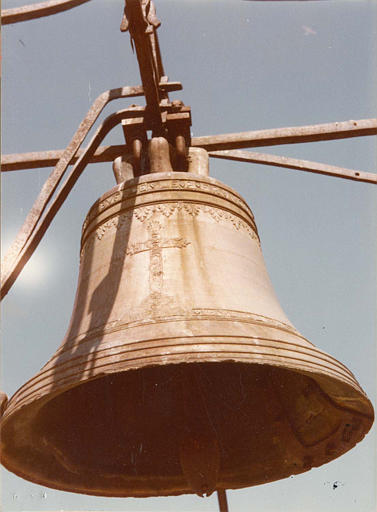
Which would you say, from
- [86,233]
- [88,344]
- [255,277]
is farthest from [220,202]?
[88,344]

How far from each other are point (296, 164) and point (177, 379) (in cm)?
139

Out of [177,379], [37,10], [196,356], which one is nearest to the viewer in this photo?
[196,356]

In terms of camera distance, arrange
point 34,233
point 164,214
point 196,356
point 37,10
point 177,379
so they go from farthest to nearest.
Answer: point 37,10, point 177,379, point 164,214, point 34,233, point 196,356

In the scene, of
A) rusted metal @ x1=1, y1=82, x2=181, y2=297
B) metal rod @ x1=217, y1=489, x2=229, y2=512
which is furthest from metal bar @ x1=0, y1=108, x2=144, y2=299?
metal rod @ x1=217, y1=489, x2=229, y2=512

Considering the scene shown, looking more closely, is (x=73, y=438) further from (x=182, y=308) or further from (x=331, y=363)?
(x=331, y=363)

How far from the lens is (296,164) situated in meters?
3.47

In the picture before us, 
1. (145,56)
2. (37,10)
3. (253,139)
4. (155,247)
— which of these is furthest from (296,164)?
(37,10)

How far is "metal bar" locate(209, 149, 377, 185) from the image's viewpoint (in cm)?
339

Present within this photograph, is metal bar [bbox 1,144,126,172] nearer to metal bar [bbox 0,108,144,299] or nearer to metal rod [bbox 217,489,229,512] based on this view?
metal bar [bbox 0,108,144,299]

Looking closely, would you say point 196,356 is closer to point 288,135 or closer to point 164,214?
point 164,214

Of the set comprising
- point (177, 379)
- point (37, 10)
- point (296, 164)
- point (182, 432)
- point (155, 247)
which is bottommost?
point (182, 432)

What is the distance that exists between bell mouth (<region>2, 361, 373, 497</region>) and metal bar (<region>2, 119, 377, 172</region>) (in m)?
1.30

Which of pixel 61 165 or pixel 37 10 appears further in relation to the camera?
pixel 37 10

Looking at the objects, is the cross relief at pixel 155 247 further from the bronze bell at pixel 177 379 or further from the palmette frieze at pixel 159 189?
the palmette frieze at pixel 159 189
